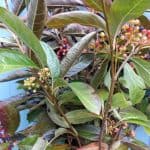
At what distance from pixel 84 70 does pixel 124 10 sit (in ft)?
1.05

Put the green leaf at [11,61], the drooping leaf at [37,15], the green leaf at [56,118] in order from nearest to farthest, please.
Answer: the green leaf at [11,61] < the drooping leaf at [37,15] < the green leaf at [56,118]

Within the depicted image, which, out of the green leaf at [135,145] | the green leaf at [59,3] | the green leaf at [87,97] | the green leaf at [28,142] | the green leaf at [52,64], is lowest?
the green leaf at [135,145]

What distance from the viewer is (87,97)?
0.57 m

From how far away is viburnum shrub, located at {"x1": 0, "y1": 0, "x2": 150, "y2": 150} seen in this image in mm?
521

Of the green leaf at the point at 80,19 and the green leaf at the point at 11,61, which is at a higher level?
the green leaf at the point at 80,19

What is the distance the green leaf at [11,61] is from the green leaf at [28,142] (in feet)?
0.68

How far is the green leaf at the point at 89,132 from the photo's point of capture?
702 mm

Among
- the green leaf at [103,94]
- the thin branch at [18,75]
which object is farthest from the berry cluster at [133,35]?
the thin branch at [18,75]

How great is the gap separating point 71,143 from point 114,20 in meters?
0.34

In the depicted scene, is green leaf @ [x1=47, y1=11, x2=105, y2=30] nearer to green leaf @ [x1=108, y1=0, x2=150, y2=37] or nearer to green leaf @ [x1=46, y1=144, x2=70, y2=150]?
green leaf @ [x1=108, y1=0, x2=150, y2=37]

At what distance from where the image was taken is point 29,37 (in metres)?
0.52

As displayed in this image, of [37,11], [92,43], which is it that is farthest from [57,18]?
[92,43]

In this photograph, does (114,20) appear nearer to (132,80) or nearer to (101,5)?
(101,5)

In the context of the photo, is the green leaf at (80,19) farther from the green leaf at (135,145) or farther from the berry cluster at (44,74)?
the green leaf at (135,145)
